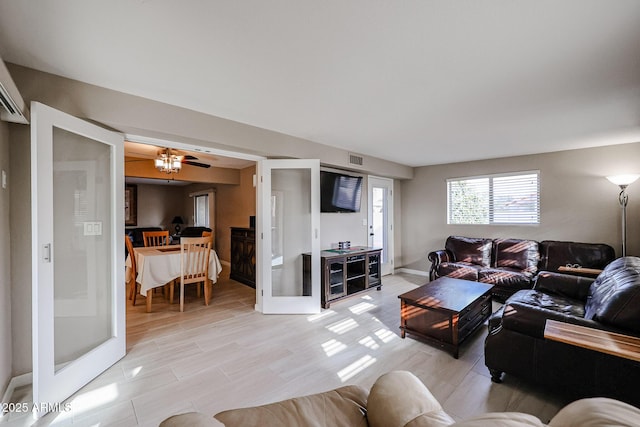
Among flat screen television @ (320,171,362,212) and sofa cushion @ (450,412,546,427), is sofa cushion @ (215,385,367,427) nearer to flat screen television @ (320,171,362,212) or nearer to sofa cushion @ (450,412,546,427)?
sofa cushion @ (450,412,546,427)

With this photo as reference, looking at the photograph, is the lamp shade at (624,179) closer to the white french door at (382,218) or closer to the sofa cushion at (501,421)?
the white french door at (382,218)

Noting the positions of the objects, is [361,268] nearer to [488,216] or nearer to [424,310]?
[424,310]

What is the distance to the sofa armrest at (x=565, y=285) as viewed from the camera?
2758 millimetres

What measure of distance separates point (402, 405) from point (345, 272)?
3.17 metres

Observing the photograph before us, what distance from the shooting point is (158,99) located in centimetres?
248

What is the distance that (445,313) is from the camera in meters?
2.61

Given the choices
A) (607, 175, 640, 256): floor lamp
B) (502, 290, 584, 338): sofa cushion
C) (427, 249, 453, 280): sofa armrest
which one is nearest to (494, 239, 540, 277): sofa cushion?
(427, 249, 453, 280): sofa armrest

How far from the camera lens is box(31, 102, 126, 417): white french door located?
5.89ft

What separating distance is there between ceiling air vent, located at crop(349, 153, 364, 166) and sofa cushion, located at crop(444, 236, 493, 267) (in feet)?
7.65

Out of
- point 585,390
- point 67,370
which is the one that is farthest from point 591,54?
point 67,370

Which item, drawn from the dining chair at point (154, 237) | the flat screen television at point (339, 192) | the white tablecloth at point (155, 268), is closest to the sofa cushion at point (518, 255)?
the flat screen television at point (339, 192)

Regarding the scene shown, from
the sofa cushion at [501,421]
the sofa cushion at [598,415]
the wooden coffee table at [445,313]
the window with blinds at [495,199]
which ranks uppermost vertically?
the window with blinds at [495,199]

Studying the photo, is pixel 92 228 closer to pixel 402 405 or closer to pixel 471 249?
pixel 402 405

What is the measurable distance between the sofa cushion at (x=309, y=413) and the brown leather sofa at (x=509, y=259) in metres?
3.77
